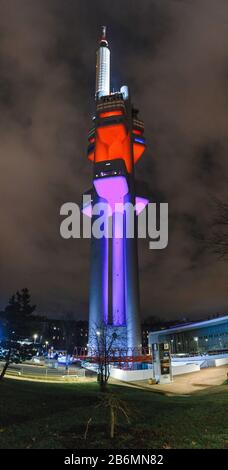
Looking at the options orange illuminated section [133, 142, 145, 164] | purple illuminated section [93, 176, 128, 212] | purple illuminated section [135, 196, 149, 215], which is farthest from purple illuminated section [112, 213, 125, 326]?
orange illuminated section [133, 142, 145, 164]

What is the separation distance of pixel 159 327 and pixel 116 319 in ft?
369

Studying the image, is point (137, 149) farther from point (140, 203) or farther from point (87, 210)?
point (87, 210)

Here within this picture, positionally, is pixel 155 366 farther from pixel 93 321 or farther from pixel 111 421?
pixel 93 321

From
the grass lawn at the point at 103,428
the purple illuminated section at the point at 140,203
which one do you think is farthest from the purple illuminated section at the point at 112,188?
the grass lawn at the point at 103,428

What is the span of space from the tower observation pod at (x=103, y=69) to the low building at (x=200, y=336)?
69.7 metres

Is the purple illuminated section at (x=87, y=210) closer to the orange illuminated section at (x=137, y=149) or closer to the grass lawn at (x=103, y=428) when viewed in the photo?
the orange illuminated section at (x=137, y=149)

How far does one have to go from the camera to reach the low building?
8731 cm

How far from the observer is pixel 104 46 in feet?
340

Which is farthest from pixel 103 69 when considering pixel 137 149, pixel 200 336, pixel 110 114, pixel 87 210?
pixel 200 336

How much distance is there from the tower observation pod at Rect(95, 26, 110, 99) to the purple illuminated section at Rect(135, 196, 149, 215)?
31.8m

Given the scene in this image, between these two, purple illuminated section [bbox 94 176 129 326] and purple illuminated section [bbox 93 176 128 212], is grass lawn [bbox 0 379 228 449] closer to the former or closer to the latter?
purple illuminated section [bbox 94 176 129 326]

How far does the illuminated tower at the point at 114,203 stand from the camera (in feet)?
245

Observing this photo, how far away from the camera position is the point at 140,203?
9125 cm
